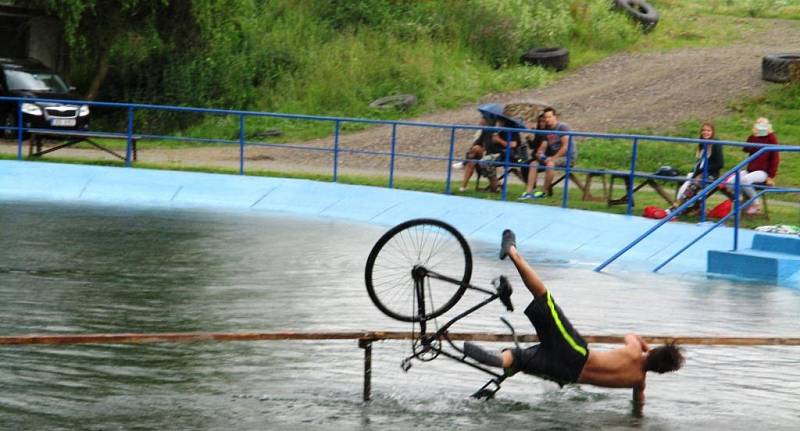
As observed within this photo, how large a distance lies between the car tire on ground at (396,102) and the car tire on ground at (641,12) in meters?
9.56

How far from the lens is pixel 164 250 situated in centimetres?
1831

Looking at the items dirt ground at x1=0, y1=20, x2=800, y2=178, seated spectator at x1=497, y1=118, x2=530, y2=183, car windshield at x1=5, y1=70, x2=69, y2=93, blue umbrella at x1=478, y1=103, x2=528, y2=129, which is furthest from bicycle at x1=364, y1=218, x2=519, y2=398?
car windshield at x1=5, y1=70, x2=69, y2=93

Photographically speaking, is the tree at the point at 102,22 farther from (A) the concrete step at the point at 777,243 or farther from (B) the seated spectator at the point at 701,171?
(A) the concrete step at the point at 777,243

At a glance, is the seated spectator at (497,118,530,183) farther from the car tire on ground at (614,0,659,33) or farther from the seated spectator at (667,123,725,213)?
the car tire on ground at (614,0,659,33)

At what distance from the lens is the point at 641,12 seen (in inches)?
1713

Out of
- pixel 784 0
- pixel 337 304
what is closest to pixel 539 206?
pixel 337 304

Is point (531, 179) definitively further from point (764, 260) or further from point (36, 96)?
point (36, 96)

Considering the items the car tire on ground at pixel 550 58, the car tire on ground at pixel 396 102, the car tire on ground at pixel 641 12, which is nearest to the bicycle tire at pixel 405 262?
the car tire on ground at pixel 396 102

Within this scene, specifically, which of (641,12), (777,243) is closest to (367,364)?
(777,243)

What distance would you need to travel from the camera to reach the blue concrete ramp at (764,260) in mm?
17516

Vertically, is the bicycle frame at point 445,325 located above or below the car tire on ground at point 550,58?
below

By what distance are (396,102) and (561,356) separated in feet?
84.9

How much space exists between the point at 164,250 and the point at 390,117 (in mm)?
17164

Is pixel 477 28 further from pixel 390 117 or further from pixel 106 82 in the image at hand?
pixel 106 82
